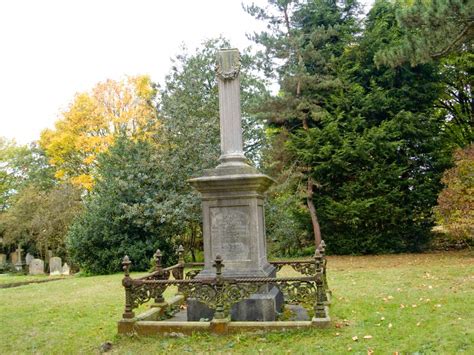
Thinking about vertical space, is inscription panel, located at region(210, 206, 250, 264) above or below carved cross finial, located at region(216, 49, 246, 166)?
below

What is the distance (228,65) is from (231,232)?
3.09 metres

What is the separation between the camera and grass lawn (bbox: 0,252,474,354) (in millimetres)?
5867

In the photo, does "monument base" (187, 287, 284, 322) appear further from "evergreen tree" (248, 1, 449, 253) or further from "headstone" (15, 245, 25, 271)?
"headstone" (15, 245, 25, 271)

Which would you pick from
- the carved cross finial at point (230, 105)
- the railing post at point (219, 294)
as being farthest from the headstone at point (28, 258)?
the railing post at point (219, 294)

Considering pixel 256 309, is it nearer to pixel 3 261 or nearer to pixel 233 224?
pixel 233 224

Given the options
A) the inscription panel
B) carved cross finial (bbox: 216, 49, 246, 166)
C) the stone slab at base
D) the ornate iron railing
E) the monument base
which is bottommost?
the stone slab at base

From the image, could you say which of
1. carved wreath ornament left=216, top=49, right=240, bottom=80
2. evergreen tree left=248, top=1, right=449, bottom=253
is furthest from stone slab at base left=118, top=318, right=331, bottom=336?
evergreen tree left=248, top=1, right=449, bottom=253

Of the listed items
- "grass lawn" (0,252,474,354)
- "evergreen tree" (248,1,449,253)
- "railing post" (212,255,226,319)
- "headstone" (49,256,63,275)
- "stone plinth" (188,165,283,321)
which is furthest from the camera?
"headstone" (49,256,63,275)

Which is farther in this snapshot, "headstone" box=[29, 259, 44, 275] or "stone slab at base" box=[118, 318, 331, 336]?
"headstone" box=[29, 259, 44, 275]

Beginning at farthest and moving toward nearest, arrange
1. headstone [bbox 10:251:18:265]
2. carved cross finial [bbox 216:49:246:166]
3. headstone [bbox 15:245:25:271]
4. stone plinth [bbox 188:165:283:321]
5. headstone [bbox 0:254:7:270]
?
headstone [bbox 10:251:18:265], headstone [bbox 0:254:7:270], headstone [bbox 15:245:25:271], carved cross finial [bbox 216:49:246:166], stone plinth [bbox 188:165:283:321]

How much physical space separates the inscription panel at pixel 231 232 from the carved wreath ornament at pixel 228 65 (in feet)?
8.10

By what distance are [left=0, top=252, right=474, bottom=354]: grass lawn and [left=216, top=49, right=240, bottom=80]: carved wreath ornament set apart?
4.56m

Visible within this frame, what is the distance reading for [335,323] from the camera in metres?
6.90

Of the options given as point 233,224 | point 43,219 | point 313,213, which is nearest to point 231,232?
point 233,224
